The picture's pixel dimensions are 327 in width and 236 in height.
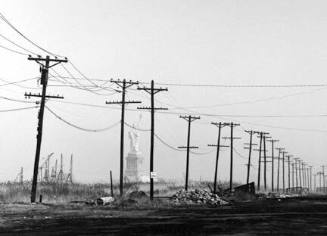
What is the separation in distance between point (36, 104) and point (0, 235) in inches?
904

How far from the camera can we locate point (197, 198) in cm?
5106

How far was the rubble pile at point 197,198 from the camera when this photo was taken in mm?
49406

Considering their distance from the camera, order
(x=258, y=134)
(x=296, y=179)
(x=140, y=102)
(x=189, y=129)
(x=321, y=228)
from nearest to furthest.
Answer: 1. (x=321, y=228)
2. (x=140, y=102)
3. (x=189, y=129)
4. (x=258, y=134)
5. (x=296, y=179)

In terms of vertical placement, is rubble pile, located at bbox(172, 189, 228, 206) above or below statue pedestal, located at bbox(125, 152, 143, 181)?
below

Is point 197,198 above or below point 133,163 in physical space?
below

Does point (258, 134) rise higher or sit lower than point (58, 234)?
higher

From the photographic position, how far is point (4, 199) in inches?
1705

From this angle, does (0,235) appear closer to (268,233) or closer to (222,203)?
(268,233)

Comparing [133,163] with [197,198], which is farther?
[133,163]

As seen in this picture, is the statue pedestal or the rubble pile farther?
the statue pedestal

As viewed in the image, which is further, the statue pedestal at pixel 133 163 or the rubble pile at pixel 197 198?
the statue pedestal at pixel 133 163

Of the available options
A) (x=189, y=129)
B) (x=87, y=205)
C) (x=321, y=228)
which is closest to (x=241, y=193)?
(x=189, y=129)

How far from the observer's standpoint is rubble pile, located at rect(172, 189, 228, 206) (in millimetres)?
49406

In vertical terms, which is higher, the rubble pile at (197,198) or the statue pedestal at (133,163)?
the statue pedestal at (133,163)
